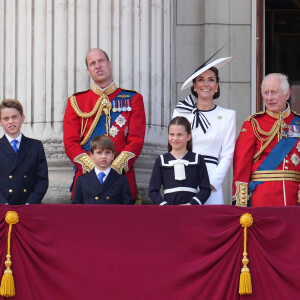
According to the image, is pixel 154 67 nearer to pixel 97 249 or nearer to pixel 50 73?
pixel 50 73

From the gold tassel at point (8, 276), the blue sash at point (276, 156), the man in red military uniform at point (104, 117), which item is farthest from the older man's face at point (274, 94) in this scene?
the gold tassel at point (8, 276)

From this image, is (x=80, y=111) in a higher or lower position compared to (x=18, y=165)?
higher

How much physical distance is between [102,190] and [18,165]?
2.06ft

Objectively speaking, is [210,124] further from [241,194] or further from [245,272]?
[245,272]

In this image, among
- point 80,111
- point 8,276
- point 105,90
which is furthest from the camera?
point 105,90

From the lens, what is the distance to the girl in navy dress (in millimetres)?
8219

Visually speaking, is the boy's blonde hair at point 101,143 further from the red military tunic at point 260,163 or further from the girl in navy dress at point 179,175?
the red military tunic at point 260,163

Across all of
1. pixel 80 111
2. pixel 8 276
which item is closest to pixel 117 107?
pixel 80 111

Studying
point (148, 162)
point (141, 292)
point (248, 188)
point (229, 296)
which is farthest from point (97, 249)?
point (148, 162)

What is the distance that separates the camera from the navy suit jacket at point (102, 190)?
27.3 feet

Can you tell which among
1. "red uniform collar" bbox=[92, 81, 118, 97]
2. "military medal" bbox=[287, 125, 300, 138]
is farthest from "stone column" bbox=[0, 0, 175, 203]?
"military medal" bbox=[287, 125, 300, 138]

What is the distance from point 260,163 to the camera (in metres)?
8.54

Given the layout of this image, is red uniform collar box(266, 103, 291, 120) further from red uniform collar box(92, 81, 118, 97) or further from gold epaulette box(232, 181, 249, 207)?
red uniform collar box(92, 81, 118, 97)

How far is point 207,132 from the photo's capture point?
28.7ft
